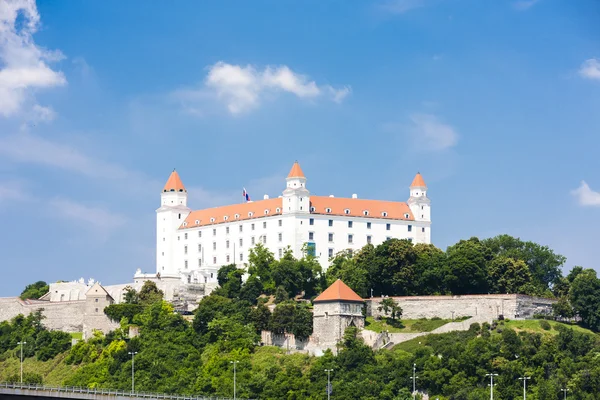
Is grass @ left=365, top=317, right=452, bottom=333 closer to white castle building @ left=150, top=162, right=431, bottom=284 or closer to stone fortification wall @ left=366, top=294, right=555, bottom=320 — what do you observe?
stone fortification wall @ left=366, top=294, right=555, bottom=320

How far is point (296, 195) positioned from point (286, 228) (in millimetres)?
2972

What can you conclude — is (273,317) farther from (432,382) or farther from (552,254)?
(552,254)

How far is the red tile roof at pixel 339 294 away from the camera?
10012 centimetres

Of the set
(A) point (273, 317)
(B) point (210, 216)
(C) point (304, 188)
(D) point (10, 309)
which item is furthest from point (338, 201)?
(D) point (10, 309)

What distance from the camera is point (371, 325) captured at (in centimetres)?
10225

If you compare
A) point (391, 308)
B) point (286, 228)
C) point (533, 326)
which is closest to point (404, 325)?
point (391, 308)

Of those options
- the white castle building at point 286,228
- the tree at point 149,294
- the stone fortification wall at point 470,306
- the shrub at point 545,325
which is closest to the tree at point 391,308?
the stone fortification wall at point 470,306

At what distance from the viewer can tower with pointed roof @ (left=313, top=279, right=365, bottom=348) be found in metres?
99.2

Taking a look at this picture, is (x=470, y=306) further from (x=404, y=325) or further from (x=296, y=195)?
(x=296, y=195)

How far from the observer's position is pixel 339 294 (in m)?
100

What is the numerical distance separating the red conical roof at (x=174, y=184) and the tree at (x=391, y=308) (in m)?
32.2

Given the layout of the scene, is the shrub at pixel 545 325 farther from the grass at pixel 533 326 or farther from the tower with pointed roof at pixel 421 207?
the tower with pointed roof at pixel 421 207

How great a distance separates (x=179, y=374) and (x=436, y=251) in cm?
2521

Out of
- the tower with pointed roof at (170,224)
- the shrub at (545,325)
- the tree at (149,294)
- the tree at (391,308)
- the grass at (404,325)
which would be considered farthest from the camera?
the tower with pointed roof at (170,224)
